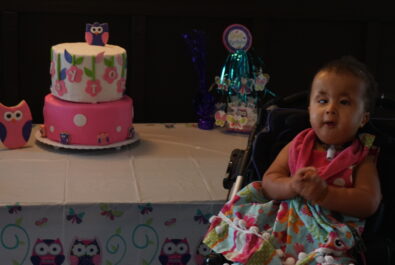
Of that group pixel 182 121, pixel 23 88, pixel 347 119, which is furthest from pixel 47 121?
pixel 347 119

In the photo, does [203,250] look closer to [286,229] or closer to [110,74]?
[286,229]

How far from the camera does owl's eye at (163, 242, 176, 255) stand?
218cm

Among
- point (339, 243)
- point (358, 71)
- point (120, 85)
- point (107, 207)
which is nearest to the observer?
point (339, 243)

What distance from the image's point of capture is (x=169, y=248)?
7.16 ft

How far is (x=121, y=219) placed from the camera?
6.98ft

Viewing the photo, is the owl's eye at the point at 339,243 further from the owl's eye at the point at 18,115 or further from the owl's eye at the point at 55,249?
the owl's eye at the point at 18,115

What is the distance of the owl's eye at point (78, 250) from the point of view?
213 cm

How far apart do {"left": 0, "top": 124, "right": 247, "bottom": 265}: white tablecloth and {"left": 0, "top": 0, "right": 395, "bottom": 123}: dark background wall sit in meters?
0.68

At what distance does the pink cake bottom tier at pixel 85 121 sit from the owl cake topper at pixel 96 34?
0.79 feet

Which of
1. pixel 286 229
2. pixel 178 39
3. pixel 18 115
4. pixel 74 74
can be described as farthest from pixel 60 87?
pixel 286 229

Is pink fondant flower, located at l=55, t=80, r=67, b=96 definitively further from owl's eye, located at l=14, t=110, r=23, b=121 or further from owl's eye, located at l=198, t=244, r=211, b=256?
owl's eye, located at l=198, t=244, r=211, b=256

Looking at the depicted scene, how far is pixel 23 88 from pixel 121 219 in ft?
3.60

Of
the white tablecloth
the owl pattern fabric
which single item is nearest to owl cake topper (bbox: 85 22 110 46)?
the white tablecloth

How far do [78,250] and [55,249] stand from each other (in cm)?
7
